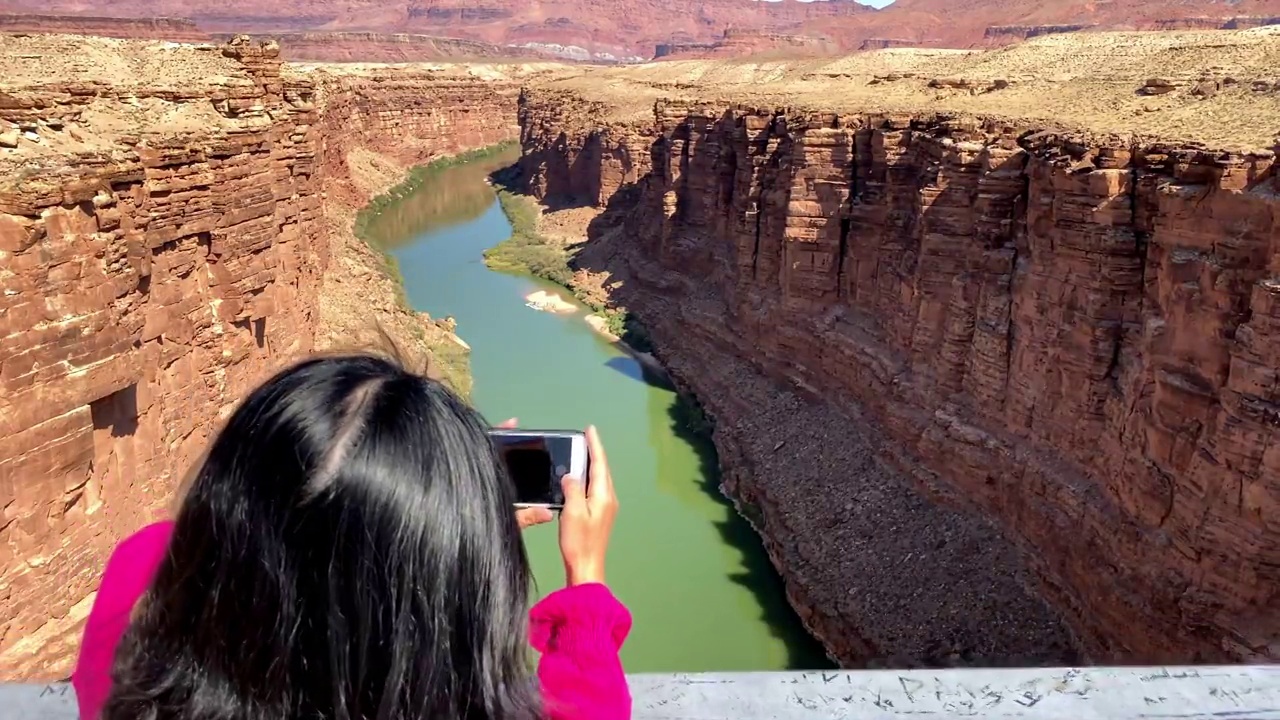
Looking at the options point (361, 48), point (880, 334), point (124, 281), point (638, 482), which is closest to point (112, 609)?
point (124, 281)

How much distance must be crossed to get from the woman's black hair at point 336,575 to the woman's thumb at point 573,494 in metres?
0.43

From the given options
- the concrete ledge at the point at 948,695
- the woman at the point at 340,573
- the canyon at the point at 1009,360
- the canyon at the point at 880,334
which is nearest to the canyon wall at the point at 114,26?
the canyon at the point at 880,334

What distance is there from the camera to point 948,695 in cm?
174

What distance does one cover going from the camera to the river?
40.8ft

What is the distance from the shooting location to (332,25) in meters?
125

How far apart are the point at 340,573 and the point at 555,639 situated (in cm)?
50

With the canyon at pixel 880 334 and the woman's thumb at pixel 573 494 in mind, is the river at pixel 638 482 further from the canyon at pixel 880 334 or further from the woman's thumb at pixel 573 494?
the woman's thumb at pixel 573 494

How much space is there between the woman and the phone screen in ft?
2.32

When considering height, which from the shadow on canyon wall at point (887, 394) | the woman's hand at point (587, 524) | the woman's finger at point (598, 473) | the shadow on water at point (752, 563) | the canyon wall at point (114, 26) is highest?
the canyon wall at point (114, 26)

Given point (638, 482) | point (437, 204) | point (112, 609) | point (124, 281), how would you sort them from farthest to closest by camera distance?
point (437, 204), point (638, 482), point (124, 281), point (112, 609)

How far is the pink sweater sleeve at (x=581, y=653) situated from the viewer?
1.63 meters

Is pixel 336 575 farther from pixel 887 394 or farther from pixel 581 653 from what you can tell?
pixel 887 394

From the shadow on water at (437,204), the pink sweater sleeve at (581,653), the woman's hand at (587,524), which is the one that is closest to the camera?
the pink sweater sleeve at (581,653)

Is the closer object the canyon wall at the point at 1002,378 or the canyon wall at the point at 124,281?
the canyon wall at the point at 124,281
